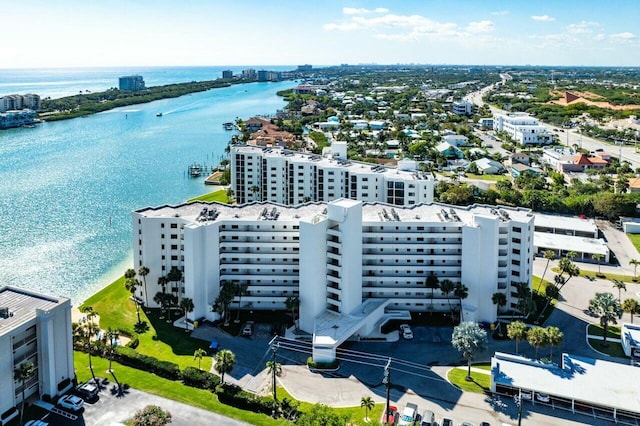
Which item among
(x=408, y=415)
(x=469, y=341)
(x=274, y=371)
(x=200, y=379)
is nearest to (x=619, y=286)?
(x=469, y=341)

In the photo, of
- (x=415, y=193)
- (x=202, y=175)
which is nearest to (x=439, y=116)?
(x=202, y=175)

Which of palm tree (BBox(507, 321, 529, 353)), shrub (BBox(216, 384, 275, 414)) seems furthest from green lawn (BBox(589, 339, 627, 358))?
shrub (BBox(216, 384, 275, 414))

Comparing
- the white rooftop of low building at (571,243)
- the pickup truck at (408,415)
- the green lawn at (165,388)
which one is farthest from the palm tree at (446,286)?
the white rooftop of low building at (571,243)

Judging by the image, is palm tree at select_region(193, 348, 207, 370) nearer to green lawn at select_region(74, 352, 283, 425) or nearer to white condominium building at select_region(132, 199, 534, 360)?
green lawn at select_region(74, 352, 283, 425)

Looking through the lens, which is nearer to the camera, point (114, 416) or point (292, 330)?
point (114, 416)

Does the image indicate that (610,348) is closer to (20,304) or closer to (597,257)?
(597,257)

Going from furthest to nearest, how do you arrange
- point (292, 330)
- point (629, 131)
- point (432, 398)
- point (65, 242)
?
point (629, 131) < point (65, 242) < point (292, 330) < point (432, 398)

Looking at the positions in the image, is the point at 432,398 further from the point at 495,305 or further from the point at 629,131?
the point at 629,131

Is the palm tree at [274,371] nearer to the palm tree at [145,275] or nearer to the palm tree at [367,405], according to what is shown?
the palm tree at [367,405]
